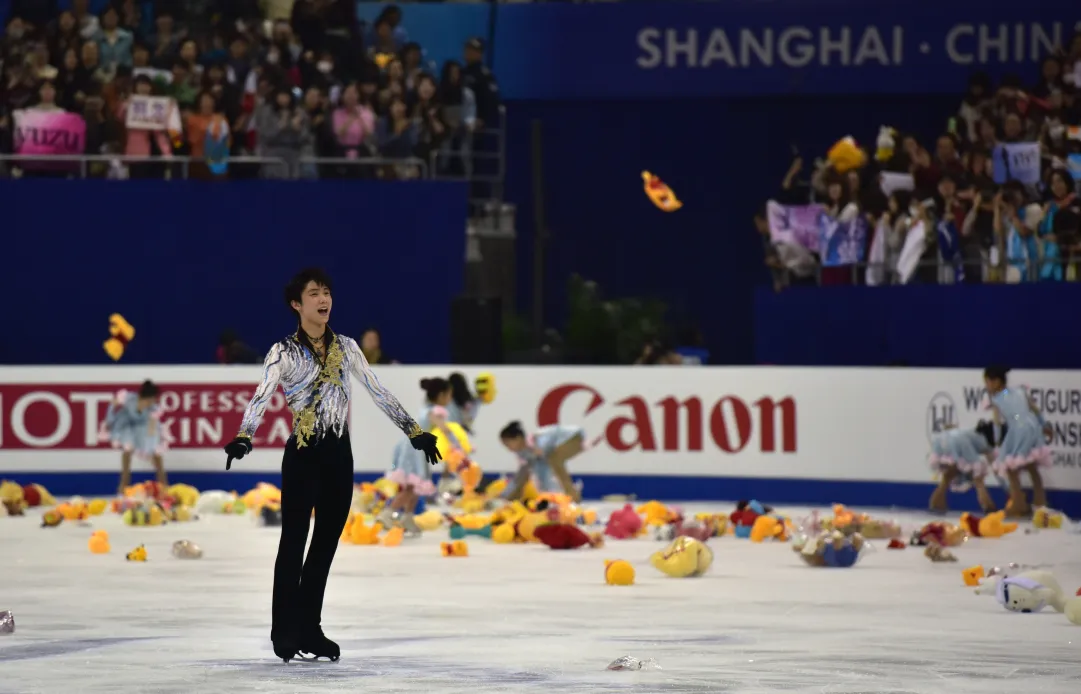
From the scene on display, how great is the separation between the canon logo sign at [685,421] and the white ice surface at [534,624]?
13.9 ft

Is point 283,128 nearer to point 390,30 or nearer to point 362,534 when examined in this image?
point 390,30

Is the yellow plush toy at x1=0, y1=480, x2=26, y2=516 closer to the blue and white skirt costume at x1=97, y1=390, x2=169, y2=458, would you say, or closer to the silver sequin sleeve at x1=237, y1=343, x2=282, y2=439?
the blue and white skirt costume at x1=97, y1=390, x2=169, y2=458

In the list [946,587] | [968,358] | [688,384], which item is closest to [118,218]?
[688,384]

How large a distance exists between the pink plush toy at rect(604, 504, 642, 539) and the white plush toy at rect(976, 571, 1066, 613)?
16.4 feet

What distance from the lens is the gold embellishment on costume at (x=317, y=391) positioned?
29.6ft

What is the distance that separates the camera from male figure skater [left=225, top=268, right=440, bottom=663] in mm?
9023

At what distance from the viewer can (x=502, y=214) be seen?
23.7 metres

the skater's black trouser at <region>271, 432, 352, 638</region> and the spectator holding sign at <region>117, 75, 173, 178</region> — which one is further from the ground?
the spectator holding sign at <region>117, 75, 173, 178</region>

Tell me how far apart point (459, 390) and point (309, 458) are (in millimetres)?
9537

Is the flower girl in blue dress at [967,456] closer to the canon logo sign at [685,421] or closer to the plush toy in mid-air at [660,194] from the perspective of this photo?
the canon logo sign at [685,421]

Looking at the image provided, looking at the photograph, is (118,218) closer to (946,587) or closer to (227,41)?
(227,41)

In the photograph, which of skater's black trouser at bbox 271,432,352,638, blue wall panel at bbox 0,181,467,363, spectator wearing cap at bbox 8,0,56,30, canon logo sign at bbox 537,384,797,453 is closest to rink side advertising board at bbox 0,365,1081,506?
canon logo sign at bbox 537,384,797,453

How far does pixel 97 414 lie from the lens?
65.5 ft

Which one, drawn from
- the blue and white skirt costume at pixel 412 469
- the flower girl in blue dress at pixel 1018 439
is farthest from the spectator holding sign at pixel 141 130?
the flower girl in blue dress at pixel 1018 439
